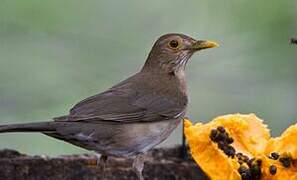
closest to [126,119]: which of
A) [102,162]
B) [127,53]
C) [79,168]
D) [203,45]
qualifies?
→ [102,162]

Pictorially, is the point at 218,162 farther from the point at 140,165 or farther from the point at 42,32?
the point at 42,32

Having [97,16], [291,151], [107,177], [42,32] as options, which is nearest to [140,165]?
[107,177]

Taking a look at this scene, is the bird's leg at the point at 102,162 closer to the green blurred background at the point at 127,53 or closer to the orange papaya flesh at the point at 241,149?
the orange papaya flesh at the point at 241,149

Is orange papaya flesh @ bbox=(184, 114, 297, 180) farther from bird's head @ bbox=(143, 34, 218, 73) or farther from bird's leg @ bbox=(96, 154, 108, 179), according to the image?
bird's head @ bbox=(143, 34, 218, 73)

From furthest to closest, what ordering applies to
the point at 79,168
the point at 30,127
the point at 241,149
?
the point at 79,168 < the point at 30,127 < the point at 241,149

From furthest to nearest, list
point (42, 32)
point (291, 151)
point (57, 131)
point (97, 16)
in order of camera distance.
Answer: point (97, 16), point (42, 32), point (57, 131), point (291, 151)

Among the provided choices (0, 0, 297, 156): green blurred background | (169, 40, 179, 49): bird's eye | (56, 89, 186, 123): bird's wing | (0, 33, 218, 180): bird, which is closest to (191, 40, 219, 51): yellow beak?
(0, 33, 218, 180): bird

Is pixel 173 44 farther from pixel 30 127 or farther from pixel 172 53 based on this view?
pixel 30 127
